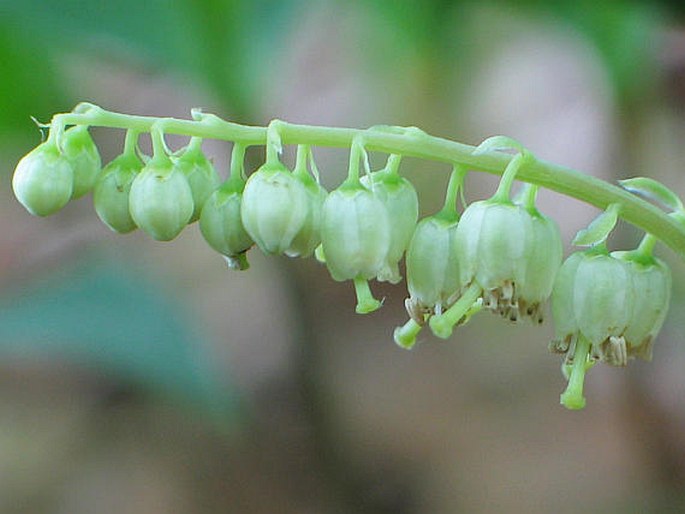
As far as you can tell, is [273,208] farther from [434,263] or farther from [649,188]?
[649,188]

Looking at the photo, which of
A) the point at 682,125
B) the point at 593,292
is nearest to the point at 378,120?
the point at 682,125

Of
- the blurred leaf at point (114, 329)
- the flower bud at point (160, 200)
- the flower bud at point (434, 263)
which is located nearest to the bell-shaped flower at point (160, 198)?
the flower bud at point (160, 200)

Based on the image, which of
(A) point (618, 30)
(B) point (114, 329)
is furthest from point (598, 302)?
(B) point (114, 329)

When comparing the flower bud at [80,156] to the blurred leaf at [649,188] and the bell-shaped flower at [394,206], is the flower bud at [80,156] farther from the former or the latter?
the blurred leaf at [649,188]

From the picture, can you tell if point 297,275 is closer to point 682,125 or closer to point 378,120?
point 378,120

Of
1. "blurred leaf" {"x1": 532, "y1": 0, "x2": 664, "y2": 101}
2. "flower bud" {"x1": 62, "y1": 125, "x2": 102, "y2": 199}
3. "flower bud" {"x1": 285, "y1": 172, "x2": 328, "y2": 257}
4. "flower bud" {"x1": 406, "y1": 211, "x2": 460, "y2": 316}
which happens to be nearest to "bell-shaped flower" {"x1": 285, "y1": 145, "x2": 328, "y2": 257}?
"flower bud" {"x1": 285, "y1": 172, "x2": 328, "y2": 257}

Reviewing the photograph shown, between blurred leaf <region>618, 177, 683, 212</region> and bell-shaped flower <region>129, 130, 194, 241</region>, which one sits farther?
blurred leaf <region>618, 177, 683, 212</region>

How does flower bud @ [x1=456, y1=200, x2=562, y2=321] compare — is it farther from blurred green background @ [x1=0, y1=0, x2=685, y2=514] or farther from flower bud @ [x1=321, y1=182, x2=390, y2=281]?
blurred green background @ [x1=0, y1=0, x2=685, y2=514]
